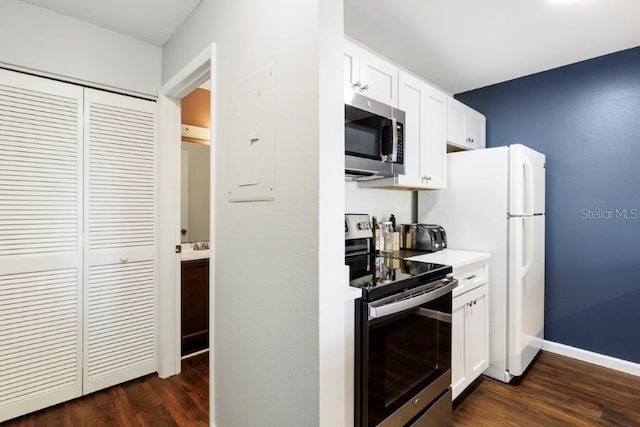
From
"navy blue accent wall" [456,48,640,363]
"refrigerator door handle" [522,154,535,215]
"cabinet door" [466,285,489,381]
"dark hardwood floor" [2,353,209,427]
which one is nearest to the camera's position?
"dark hardwood floor" [2,353,209,427]

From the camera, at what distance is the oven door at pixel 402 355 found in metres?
1.27

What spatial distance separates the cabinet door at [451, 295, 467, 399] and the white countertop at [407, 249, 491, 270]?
0.22 metres

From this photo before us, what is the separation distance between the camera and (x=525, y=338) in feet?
8.06

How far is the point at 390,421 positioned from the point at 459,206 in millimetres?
→ 1799

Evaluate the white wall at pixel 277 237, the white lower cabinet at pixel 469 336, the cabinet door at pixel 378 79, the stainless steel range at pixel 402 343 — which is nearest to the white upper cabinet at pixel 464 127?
the cabinet door at pixel 378 79

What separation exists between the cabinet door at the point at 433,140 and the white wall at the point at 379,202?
371 mm

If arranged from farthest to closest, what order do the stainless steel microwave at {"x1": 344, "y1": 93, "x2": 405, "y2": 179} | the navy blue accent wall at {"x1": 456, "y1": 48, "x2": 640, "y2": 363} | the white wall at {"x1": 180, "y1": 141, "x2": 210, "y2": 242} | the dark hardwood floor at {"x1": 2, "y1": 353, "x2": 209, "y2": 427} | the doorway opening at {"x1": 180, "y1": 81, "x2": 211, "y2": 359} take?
the white wall at {"x1": 180, "y1": 141, "x2": 210, "y2": 242}, the doorway opening at {"x1": 180, "y1": 81, "x2": 211, "y2": 359}, the navy blue accent wall at {"x1": 456, "y1": 48, "x2": 640, "y2": 363}, the dark hardwood floor at {"x1": 2, "y1": 353, "x2": 209, "y2": 427}, the stainless steel microwave at {"x1": 344, "y1": 93, "x2": 405, "y2": 179}

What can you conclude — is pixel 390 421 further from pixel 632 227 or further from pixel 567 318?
pixel 632 227

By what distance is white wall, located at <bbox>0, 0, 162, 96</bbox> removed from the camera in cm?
182

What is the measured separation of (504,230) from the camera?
7.80 feet

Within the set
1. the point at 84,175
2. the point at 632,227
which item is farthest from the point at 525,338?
the point at 84,175

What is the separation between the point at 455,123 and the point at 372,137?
126 centimetres

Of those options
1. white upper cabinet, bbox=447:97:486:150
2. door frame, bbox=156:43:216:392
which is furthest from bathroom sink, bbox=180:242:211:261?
white upper cabinet, bbox=447:97:486:150

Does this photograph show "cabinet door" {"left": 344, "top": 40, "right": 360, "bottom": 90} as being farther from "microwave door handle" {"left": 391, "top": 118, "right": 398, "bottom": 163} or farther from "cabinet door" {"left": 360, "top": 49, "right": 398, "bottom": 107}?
"microwave door handle" {"left": 391, "top": 118, "right": 398, "bottom": 163}
